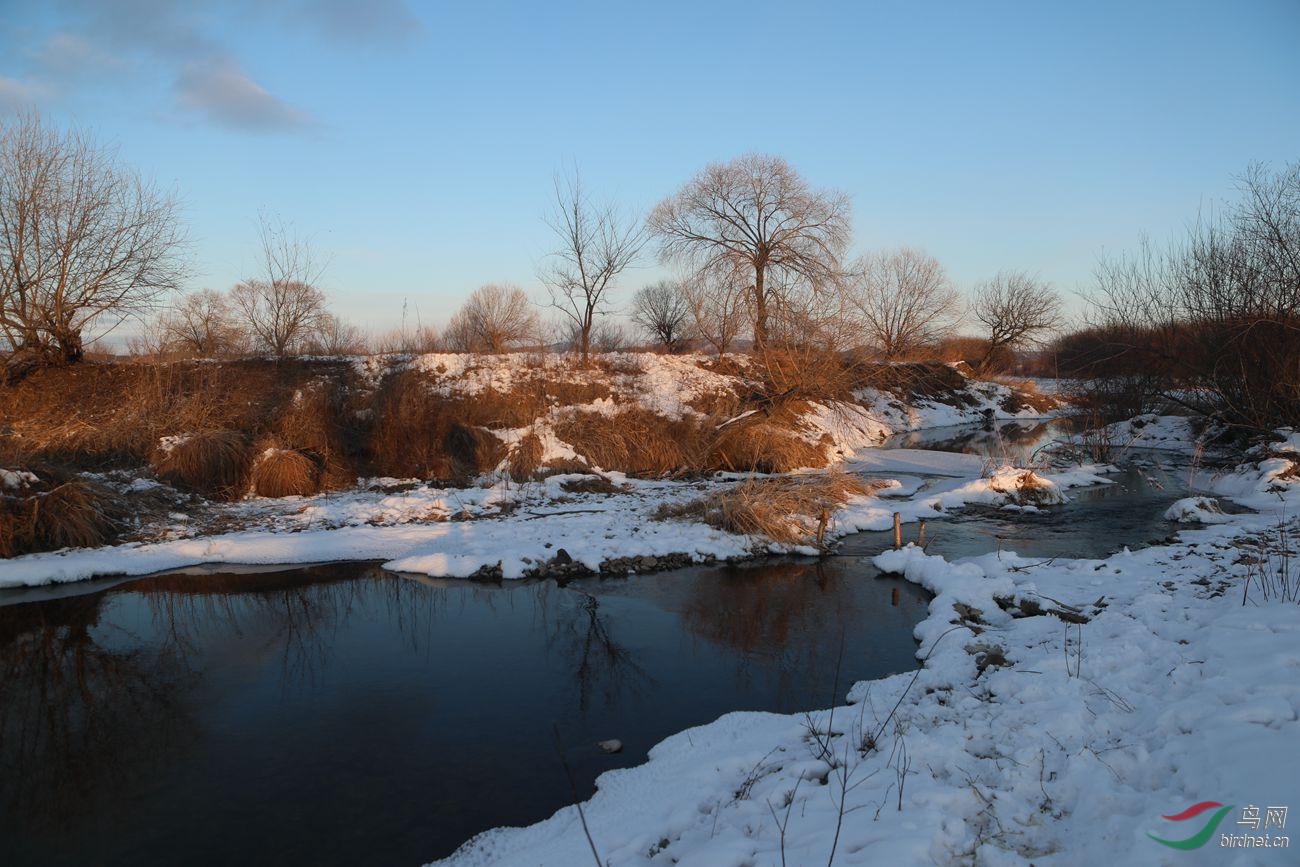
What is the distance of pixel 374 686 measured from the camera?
277 inches

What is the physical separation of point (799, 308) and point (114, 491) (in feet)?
53.8

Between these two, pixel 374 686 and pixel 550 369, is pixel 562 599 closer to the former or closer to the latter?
pixel 374 686

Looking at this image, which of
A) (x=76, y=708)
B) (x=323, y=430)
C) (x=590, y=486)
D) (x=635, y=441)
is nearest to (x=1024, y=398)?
(x=635, y=441)

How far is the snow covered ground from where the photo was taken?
12.3 ft

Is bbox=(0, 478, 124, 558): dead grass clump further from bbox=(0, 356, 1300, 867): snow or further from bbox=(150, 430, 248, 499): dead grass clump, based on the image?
bbox=(150, 430, 248, 499): dead grass clump

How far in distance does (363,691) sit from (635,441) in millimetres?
12586

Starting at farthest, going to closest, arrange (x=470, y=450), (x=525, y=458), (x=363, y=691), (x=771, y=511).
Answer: (x=470, y=450) → (x=525, y=458) → (x=771, y=511) → (x=363, y=691)

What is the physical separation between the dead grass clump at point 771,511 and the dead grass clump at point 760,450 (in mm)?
5252

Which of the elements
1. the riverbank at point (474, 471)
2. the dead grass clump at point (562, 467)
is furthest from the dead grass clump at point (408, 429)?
the dead grass clump at point (562, 467)

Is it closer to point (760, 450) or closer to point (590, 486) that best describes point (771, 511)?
point (590, 486)

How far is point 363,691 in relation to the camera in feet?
22.7

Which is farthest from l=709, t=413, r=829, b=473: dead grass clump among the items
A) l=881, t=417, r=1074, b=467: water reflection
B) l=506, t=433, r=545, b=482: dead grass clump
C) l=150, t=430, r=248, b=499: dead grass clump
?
l=150, t=430, r=248, b=499: dead grass clump

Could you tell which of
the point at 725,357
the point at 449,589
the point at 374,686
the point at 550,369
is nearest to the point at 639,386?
the point at 550,369

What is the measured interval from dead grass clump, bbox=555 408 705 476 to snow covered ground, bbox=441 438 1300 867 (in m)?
11.7
